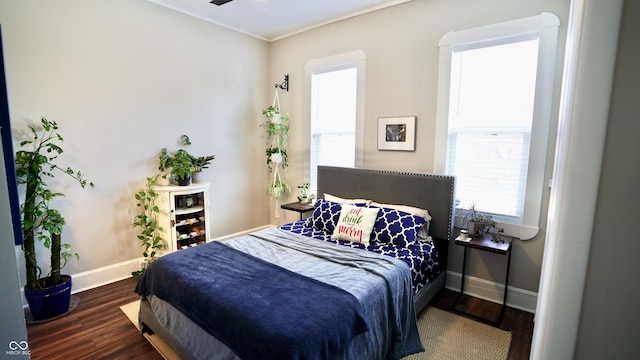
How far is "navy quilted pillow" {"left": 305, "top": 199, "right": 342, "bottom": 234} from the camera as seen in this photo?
3045mm

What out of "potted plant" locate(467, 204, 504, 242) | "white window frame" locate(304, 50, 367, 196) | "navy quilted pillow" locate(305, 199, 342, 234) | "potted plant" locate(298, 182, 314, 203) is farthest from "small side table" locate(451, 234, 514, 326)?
"potted plant" locate(298, 182, 314, 203)

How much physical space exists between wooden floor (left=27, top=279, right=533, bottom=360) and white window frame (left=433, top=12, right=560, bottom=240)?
28.7 inches

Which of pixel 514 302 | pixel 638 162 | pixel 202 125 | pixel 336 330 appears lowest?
pixel 514 302

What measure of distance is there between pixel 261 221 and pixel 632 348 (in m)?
4.40

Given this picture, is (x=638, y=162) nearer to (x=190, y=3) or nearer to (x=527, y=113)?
(x=527, y=113)

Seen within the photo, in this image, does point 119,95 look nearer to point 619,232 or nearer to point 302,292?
point 302,292

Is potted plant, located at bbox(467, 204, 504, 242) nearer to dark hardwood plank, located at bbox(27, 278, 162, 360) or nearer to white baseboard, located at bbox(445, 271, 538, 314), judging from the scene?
white baseboard, located at bbox(445, 271, 538, 314)

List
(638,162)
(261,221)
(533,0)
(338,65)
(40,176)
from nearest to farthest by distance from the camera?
(638,162), (533,0), (40,176), (338,65), (261,221)

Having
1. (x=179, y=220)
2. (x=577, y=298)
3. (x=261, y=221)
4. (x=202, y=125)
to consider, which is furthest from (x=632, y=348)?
(x=261, y=221)

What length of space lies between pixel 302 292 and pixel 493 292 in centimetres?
207

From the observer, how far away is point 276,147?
4316 mm

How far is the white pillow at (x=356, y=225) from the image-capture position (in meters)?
2.71

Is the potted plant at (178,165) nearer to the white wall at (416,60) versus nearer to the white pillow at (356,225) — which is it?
the white pillow at (356,225)

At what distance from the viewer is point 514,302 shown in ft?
8.99
